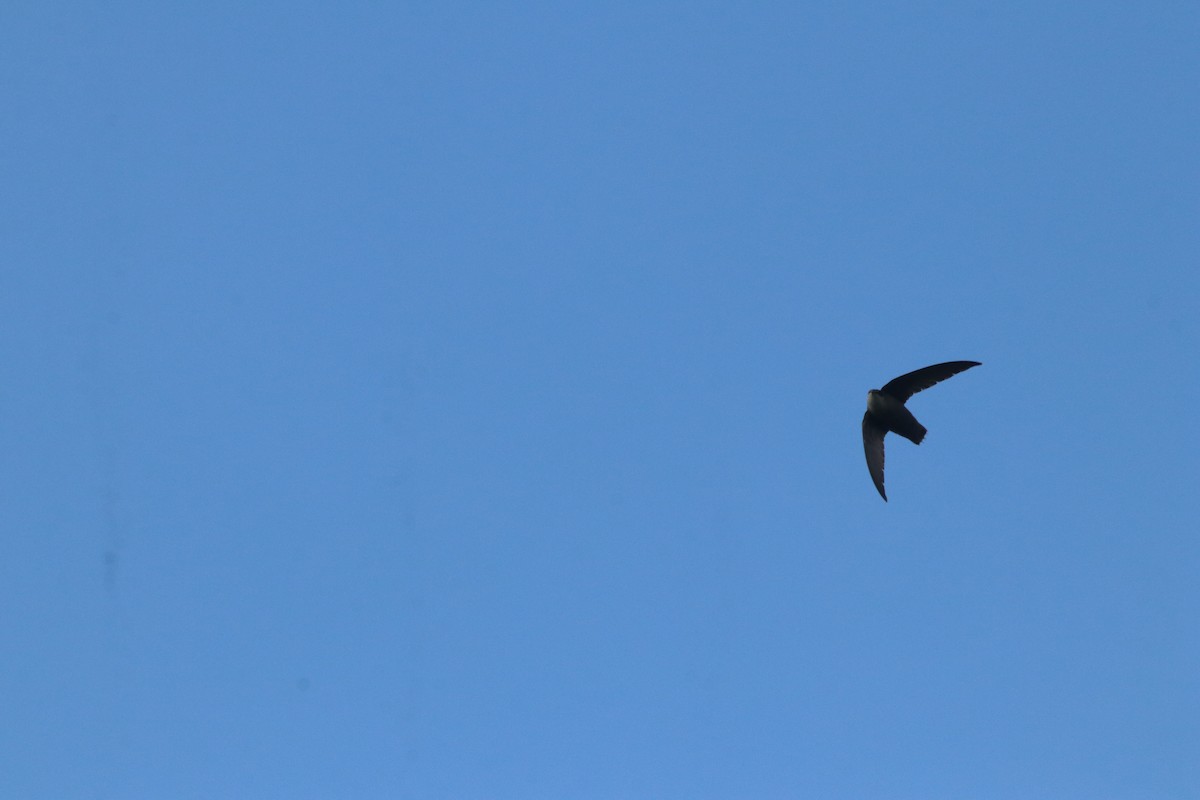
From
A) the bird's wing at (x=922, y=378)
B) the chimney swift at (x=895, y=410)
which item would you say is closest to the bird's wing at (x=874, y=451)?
the chimney swift at (x=895, y=410)

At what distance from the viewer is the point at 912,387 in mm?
30484

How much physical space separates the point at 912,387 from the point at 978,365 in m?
1.39

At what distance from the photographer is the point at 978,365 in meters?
30.1

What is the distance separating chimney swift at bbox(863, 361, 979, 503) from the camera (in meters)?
29.9

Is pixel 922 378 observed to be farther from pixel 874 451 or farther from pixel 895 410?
pixel 874 451

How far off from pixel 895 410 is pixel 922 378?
3.48ft

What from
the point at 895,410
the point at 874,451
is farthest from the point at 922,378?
the point at 874,451

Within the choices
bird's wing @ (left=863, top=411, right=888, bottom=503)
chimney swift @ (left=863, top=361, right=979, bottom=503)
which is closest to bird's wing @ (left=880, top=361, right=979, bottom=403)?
chimney swift @ (left=863, top=361, right=979, bottom=503)

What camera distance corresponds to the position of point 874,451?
102ft

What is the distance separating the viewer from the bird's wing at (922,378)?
3022 cm

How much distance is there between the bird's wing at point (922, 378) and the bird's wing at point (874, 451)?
3.10ft

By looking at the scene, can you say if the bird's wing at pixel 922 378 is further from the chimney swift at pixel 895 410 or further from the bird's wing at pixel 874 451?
the bird's wing at pixel 874 451

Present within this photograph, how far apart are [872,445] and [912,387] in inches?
60.1

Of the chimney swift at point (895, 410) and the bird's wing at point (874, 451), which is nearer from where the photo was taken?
the chimney swift at point (895, 410)
